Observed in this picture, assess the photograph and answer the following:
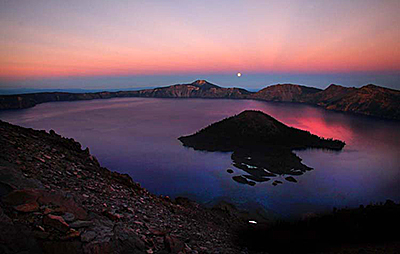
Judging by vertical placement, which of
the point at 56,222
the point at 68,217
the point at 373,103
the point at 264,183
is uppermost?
the point at 373,103

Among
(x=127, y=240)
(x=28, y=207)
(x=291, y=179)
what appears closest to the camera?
(x=28, y=207)

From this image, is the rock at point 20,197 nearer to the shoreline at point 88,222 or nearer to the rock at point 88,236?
the shoreline at point 88,222

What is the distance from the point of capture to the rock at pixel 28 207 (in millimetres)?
4212

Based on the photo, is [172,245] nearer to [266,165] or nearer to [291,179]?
[291,179]

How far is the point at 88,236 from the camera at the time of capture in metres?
4.46

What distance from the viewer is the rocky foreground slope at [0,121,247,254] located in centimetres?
395

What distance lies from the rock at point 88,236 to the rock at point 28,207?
1280 millimetres

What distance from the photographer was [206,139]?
6450 centimetres

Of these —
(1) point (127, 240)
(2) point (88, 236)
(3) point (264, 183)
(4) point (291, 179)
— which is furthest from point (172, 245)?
(4) point (291, 179)

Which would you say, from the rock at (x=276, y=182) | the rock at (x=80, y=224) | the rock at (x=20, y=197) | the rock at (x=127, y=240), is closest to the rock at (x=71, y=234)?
the rock at (x=80, y=224)

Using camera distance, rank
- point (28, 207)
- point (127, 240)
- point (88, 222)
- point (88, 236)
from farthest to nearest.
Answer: point (127, 240) → point (88, 222) → point (88, 236) → point (28, 207)

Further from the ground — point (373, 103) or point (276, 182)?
point (373, 103)

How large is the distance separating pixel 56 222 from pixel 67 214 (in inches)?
22.9

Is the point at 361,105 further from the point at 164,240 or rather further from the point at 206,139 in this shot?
the point at 164,240
